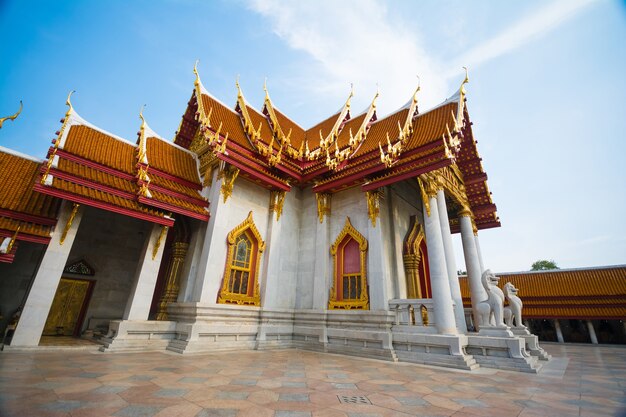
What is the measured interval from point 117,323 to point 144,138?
603 centimetres

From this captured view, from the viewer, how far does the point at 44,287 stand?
23.6ft

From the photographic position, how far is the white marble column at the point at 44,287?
6.85 meters

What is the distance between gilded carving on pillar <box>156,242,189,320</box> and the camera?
920 cm

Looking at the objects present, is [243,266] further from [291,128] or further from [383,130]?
[291,128]

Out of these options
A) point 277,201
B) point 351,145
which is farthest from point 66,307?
point 351,145

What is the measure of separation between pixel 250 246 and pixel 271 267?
0.99m

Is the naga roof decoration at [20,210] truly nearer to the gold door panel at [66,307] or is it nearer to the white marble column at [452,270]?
the gold door panel at [66,307]

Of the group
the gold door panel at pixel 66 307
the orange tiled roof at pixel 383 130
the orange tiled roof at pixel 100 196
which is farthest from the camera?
the orange tiled roof at pixel 383 130

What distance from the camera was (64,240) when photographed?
302 inches

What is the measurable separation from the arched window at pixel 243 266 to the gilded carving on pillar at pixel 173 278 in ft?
5.76

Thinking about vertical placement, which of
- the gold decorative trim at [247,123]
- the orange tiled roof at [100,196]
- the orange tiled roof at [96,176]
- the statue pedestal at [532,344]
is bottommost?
the statue pedestal at [532,344]

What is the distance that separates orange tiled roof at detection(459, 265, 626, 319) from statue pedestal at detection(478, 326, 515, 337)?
13.7 meters

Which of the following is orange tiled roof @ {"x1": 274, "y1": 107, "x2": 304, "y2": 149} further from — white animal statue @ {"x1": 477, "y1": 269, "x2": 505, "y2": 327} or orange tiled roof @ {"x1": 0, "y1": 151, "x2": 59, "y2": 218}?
white animal statue @ {"x1": 477, "y1": 269, "x2": 505, "y2": 327}

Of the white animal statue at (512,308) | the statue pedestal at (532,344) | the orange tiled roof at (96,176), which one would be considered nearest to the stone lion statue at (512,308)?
the white animal statue at (512,308)
